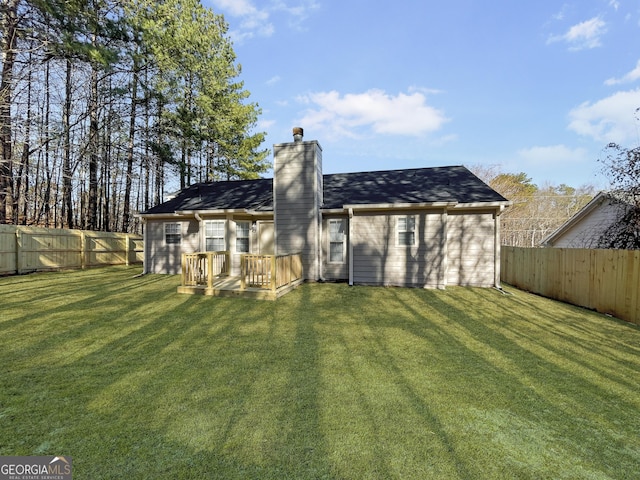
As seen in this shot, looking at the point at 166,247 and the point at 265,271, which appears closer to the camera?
the point at 265,271

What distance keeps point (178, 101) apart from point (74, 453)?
1840 centimetres

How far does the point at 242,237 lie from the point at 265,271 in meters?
3.12

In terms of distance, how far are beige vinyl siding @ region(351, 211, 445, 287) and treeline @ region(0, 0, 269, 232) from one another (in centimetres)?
1189

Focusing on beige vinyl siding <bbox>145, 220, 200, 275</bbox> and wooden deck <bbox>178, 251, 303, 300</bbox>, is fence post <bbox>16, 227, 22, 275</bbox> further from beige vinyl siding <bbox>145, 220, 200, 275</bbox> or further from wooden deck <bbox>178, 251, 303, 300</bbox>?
wooden deck <bbox>178, 251, 303, 300</bbox>

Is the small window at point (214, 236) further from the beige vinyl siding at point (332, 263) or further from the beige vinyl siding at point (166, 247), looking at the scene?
the beige vinyl siding at point (332, 263)

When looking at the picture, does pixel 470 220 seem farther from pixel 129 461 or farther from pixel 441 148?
pixel 441 148

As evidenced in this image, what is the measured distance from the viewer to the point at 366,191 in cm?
1040

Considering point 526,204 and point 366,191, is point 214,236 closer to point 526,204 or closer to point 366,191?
point 366,191

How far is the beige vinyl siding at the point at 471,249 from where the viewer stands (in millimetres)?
8961

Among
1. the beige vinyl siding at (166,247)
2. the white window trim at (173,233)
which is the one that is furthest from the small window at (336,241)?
the white window trim at (173,233)

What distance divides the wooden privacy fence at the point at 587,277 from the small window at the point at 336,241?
621 centimetres

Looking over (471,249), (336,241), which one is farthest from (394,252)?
(471,249)

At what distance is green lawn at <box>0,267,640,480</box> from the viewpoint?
6.77 ft

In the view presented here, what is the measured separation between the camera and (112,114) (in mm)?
15492
